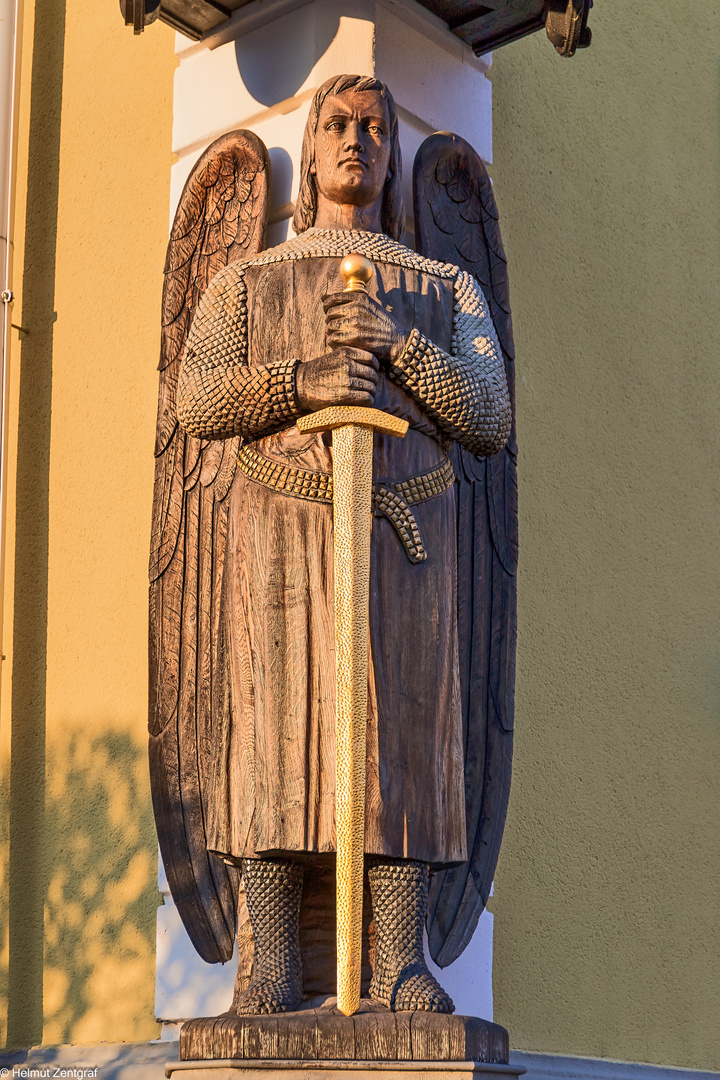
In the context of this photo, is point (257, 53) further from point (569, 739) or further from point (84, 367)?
point (569, 739)

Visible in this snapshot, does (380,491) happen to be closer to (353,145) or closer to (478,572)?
(478,572)

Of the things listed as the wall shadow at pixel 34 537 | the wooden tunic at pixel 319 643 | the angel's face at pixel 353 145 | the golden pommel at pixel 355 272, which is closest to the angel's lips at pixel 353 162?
the angel's face at pixel 353 145

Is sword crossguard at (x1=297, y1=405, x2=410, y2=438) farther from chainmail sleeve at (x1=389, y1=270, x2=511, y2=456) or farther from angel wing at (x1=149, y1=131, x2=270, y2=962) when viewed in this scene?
angel wing at (x1=149, y1=131, x2=270, y2=962)

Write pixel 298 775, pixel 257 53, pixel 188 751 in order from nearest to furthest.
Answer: pixel 298 775 → pixel 188 751 → pixel 257 53

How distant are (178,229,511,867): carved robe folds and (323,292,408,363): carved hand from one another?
0.17 ft

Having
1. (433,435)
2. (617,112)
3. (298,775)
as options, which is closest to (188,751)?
(298,775)

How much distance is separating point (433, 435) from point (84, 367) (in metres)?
2.06

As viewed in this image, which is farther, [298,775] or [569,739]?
[569,739]

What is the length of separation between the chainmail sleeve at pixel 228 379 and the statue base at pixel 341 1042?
1.41 meters

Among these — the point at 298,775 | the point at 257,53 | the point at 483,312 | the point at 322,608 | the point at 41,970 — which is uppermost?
the point at 257,53

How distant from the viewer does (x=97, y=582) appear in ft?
19.0

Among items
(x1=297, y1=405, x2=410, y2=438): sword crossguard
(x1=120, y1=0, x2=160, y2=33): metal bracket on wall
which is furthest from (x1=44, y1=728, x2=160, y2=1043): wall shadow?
(x1=120, y1=0, x2=160, y2=33): metal bracket on wall

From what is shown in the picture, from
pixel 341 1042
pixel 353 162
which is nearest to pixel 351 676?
pixel 341 1042

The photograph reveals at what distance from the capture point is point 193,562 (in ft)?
16.1
